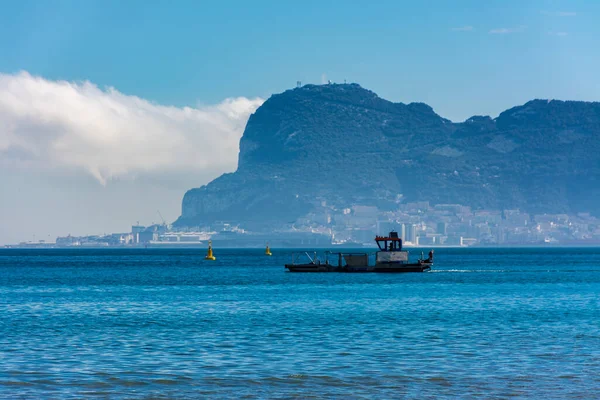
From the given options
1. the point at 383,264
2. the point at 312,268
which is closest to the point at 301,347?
the point at 383,264

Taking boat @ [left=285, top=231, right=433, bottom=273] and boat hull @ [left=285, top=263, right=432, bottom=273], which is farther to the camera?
boat @ [left=285, top=231, right=433, bottom=273]

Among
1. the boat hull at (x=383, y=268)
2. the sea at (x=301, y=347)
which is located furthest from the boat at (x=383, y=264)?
the sea at (x=301, y=347)

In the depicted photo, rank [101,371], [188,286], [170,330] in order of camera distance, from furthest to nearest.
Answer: [188,286] < [170,330] < [101,371]

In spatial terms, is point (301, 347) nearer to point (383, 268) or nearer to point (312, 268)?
point (383, 268)

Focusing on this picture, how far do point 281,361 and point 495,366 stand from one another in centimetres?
1023

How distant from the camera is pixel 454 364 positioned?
47969 mm

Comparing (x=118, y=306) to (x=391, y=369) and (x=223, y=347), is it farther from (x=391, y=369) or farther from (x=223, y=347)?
(x=391, y=369)

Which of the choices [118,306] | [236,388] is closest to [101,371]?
[236,388]

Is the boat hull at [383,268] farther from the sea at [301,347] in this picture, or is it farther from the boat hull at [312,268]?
the sea at [301,347]

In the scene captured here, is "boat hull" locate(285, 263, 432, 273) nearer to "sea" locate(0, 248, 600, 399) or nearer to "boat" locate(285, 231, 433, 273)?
"boat" locate(285, 231, 433, 273)

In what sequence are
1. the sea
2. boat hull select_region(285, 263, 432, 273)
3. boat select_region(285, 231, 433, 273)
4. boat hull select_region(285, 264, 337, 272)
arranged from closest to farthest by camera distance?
the sea → boat hull select_region(285, 263, 432, 273) → boat select_region(285, 231, 433, 273) → boat hull select_region(285, 264, 337, 272)

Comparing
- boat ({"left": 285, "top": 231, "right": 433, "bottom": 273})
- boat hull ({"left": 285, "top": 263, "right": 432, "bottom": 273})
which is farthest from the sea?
boat ({"left": 285, "top": 231, "right": 433, "bottom": 273})

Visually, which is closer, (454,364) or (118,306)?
(454,364)

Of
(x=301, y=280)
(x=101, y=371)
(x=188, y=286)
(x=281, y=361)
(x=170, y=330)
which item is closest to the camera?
(x=101, y=371)
